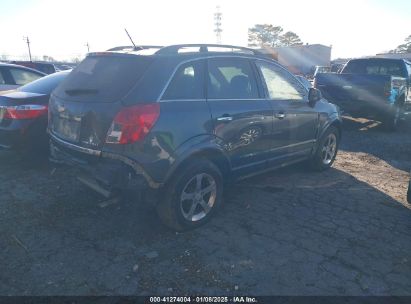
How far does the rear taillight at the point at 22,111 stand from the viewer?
15.2 ft

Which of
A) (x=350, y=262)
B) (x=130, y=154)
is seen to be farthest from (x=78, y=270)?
(x=350, y=262)

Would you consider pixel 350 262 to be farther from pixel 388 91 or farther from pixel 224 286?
pixel 388 91

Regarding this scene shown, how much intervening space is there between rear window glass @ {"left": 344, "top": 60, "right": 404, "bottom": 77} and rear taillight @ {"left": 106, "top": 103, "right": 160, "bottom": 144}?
30.3 feet

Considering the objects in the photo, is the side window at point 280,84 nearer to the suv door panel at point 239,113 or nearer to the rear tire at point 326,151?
the suv door panel at point 239,113

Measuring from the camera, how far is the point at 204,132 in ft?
11.4

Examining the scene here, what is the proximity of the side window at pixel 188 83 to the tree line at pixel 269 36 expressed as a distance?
78.7m

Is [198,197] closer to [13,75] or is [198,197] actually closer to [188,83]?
→ [188,83]

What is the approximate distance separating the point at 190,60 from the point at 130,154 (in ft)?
3.99

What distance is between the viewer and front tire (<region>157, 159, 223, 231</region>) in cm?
337

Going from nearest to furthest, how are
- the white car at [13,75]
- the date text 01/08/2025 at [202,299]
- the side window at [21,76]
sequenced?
the date text 01/08/2025 at [202,299], the white car at [13,75], the side window at [21,76]

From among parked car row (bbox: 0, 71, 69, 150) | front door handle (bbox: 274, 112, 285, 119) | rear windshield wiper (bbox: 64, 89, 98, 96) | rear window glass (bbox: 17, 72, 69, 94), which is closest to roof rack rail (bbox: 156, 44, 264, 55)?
rear windshield wiper (bbox: 64, 89, 98, 96)

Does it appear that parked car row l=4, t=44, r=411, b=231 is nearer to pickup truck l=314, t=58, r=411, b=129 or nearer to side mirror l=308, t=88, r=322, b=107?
side mirror l=308, t=88, r=322, b=107

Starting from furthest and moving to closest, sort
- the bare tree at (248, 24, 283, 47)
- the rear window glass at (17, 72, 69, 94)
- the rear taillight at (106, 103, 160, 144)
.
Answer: the bare tree at (248, 24, 283, 47), the rear window glass at (17, 72, 69, 94), the rear taillight at (106, 103, 160, 144)

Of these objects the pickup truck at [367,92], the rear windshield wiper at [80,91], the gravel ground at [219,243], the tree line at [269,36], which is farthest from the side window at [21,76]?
the tree line at [269,36]
